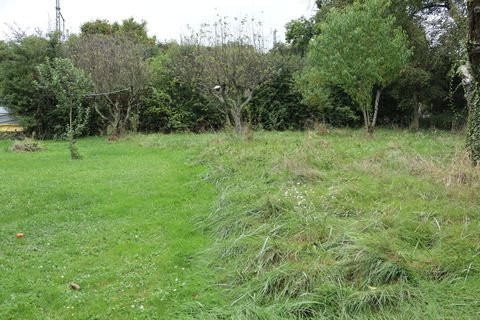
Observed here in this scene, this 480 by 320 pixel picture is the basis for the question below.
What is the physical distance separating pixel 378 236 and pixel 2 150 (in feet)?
39.6

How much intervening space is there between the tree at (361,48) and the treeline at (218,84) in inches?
10.9

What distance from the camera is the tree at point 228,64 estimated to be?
40.8ft

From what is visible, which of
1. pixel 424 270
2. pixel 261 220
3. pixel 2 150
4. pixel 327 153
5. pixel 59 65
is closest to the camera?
pixel 424 270

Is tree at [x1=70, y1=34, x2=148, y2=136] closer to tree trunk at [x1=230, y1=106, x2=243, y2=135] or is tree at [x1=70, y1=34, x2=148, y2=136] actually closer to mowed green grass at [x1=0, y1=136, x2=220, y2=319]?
tree trunk at [x1=230, y1=106, x2=243, y2=135]

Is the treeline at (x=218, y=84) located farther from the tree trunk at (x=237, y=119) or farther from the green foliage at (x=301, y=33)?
the green foliage at (x=301, y=33)

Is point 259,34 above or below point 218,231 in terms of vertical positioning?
above

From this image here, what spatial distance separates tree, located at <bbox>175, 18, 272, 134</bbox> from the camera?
12.4 metres

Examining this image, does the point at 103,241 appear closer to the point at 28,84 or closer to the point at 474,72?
the point at 474,72

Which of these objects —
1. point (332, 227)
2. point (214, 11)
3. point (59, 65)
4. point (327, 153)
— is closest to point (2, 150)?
point (59, 65)

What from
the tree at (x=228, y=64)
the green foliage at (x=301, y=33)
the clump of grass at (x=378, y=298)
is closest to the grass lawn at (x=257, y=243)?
the clump of grass at (x=378, y=298)

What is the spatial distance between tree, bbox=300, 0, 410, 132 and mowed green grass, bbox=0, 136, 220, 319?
572 centimetres

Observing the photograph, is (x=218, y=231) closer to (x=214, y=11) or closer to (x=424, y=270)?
(x=424, y=270)

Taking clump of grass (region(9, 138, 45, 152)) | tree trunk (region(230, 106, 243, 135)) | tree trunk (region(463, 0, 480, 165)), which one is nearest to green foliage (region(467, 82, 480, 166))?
tree trunk (region(463, 0, 480, 165))

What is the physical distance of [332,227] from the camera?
3.89 m
